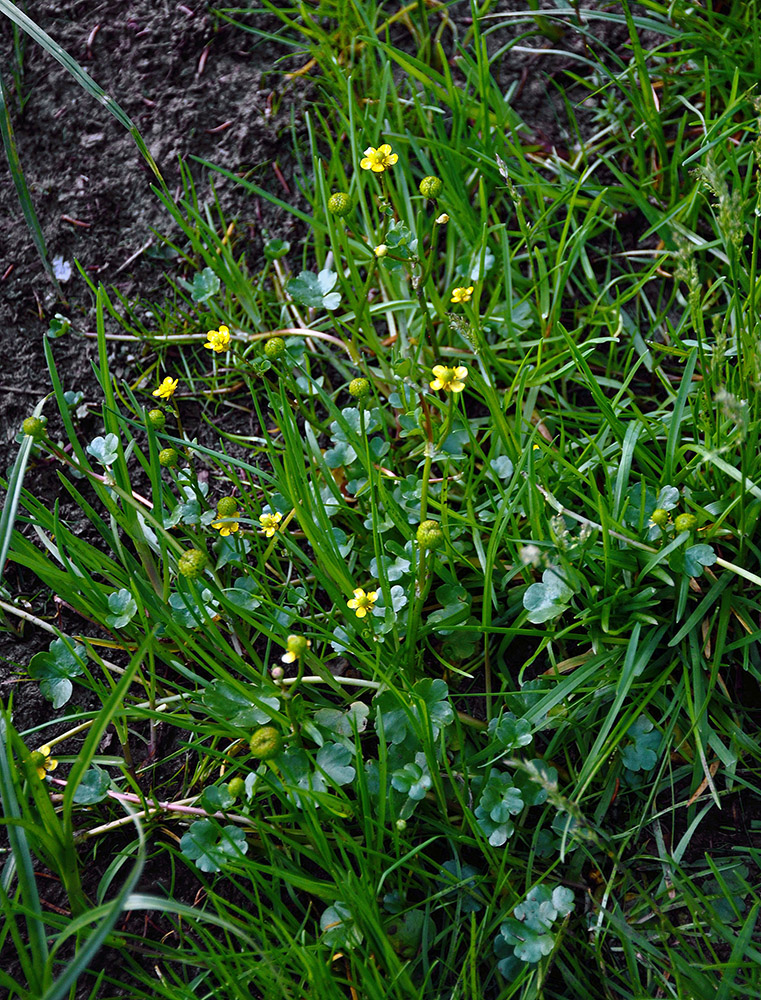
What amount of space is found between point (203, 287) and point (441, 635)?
110 cm

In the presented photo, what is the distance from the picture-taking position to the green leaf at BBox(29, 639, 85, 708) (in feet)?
5.33

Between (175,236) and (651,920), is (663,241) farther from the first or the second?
(651,920)

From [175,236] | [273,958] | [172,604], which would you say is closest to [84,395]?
[175,236]

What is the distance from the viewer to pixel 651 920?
140 cm

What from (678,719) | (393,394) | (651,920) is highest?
(393,394)

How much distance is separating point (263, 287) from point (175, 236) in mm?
307

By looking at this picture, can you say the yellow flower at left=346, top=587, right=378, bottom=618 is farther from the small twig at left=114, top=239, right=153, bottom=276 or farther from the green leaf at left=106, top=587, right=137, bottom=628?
the small twig at left=114, top=239, right=153, bottom=276

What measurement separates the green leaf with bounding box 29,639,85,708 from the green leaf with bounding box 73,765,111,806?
0.58ft

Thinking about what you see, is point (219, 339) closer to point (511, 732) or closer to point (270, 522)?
point (270, 522)

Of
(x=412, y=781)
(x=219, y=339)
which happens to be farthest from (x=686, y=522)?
(x=219, y=339)

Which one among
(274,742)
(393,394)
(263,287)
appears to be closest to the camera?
(274,742)

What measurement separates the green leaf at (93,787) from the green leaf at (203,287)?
117 cm

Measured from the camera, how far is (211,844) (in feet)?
4.66

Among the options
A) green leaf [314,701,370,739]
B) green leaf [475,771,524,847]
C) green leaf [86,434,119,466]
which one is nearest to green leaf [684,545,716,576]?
green leaf [475,771,524,847]
